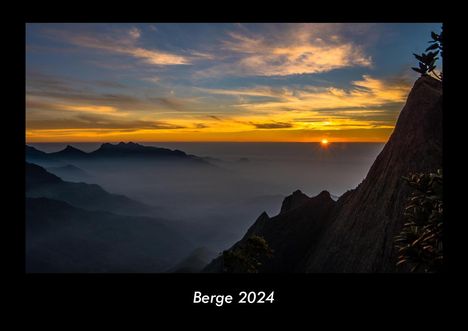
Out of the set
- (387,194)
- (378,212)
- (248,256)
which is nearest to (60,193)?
(248,256)

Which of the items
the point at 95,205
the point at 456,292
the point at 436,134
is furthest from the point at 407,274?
the point at 95,205

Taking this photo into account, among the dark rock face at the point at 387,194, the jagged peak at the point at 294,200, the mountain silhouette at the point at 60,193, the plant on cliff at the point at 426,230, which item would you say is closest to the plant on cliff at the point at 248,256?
the dark rock face at the point at 387,194

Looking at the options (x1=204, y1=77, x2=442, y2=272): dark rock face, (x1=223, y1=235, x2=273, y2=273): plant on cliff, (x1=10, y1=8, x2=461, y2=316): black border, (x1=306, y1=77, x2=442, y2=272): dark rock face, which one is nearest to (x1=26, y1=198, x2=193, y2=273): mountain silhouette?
(x1=204, y1=77, x2=442, y2=272): dark rock face

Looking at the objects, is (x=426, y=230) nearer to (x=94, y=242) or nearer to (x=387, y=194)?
(x=387, y=194)

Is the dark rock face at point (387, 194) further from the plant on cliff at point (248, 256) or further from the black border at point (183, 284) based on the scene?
the black border at point (183, 284)
